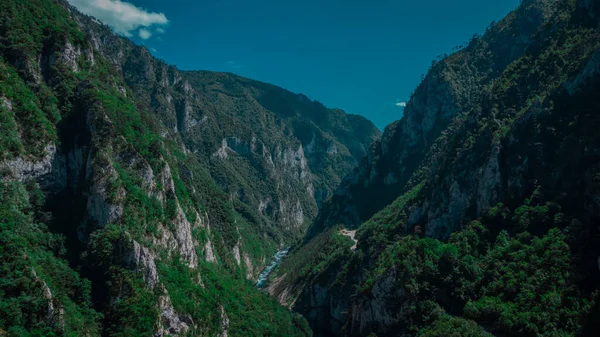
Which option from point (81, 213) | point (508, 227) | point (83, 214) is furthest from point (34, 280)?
point (508, 227)

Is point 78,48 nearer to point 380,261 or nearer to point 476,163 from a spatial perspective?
point 380,261

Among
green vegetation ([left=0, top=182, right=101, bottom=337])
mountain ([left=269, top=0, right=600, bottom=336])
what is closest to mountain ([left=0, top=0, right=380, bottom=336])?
green vegetation ([left=0, top=182, right=101, bottom=337])

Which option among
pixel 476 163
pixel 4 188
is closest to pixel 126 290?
pixel 4 188

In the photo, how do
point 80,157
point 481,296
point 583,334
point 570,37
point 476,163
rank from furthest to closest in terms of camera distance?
point 570,37 < point 476,163 < point 80,157 < point 481,296 < point 583,334

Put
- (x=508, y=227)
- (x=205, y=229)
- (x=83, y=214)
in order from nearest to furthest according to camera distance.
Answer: (x=83, y=214), (x=508, y=227), (x=205, y=229)

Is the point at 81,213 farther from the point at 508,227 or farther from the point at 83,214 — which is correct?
the point at 508,227

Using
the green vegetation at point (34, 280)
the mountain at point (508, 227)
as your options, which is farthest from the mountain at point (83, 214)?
the mountain at point (508, 227)

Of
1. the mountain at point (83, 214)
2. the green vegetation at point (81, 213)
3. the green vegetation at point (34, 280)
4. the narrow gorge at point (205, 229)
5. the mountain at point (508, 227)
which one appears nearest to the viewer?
the green vegetation at point (34, 280)

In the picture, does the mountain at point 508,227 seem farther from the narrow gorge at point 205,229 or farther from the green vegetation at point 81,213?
the green vegetation at point 81,213
